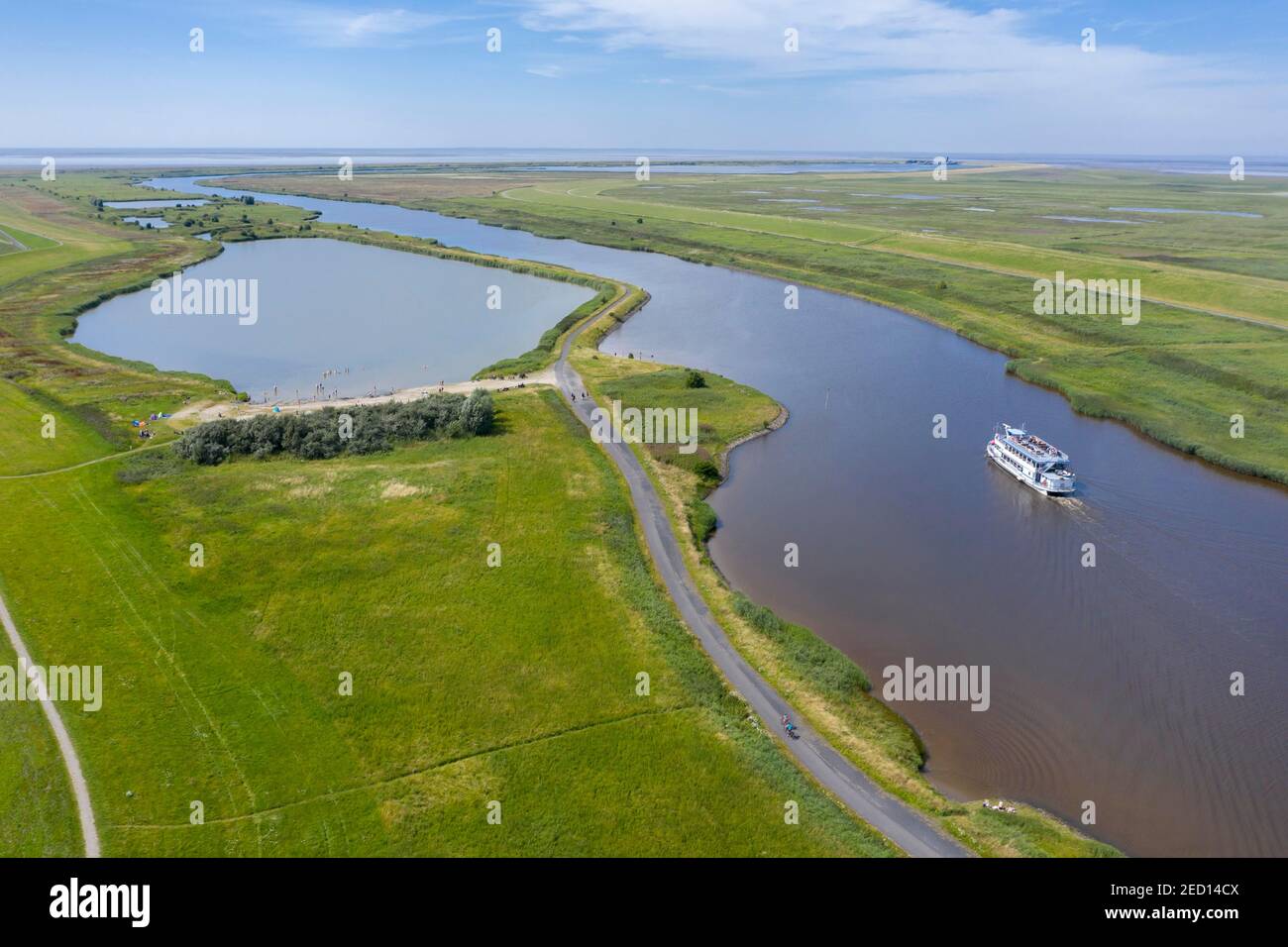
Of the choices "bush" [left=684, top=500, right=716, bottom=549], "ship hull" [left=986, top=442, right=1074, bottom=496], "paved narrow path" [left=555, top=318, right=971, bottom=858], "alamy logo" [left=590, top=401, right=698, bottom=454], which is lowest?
"paved narrow path" [left=555, top=318, right=971, bottom=858]

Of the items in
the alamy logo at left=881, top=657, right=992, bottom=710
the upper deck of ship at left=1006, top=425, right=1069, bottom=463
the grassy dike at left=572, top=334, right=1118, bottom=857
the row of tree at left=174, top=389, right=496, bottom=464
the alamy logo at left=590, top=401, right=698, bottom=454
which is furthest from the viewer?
the alamy logo at left=590, top=401, right=698, bottom=454

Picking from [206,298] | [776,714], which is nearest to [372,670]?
[776,714]

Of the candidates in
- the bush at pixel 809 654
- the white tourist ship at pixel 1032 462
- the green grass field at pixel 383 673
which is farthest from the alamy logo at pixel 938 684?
the white tourist ship at pixel 1032 462

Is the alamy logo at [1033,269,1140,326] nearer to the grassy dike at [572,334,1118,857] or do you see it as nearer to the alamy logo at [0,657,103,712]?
the grassy dike at [572,334,1118,857]

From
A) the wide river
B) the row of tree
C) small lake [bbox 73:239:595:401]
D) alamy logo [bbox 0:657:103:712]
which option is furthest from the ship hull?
alamy logo [bbox 0:657:103:712]

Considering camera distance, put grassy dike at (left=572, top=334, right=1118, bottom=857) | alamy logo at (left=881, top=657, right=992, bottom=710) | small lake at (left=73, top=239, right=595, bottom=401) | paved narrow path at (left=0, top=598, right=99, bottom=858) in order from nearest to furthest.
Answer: paved narrow path at (left=0, top=598, right=99, bottom=858) → grassy dike at (left=572, top=334, right=1118, bottom=857) → alamy logo at (left=881, top=657, right=992, bottom=710) → small lake at (left=73, top=239, right=595, bottom=401)

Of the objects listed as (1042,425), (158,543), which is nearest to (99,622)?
(158,543)

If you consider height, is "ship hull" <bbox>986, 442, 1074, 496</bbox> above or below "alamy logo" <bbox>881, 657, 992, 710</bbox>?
above

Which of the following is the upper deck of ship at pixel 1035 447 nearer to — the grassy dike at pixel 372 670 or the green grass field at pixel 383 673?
the green grass field at pixel 383 673
